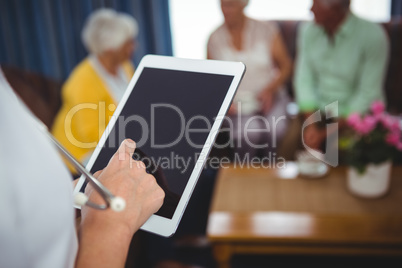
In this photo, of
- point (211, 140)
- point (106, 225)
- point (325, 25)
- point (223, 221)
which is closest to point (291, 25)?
point (325, 25)

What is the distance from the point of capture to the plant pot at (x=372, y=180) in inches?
59.7

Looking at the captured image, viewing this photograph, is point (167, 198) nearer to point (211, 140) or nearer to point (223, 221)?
point (211, 140)

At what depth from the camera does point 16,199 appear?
34cm

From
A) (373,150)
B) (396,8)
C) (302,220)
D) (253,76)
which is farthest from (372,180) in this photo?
(396,8)

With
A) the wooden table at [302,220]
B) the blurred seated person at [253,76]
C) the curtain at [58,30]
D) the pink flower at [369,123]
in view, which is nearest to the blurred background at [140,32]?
the curtain at [58,30]

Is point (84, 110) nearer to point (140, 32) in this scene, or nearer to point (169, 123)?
point (140, 32)

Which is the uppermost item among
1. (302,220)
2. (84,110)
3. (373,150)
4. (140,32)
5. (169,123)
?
(169,123)

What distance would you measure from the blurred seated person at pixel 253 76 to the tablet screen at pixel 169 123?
4.93 feet

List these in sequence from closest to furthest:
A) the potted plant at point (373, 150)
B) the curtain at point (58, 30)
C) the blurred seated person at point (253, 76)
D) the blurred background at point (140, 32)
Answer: the potted plant at point (373, 150) < the blurred seated person at point (253, 76) < the blurred background at point (140, 32) < the curtain at point (58, 30)

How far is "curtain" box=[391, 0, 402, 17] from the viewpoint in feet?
8.25

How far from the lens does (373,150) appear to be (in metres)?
1.48

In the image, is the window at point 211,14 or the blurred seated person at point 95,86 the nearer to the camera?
the blurred seated person at point 95,86

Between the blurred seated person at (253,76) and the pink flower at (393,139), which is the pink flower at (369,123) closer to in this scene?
the pink flower at (393,139)

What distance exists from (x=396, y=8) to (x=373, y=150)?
1486 mm
